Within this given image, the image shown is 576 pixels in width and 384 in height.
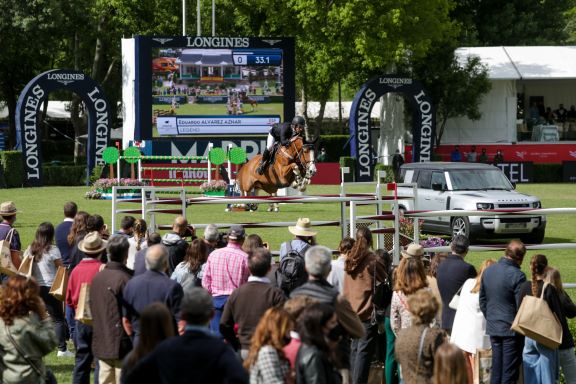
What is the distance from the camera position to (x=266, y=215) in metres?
27.6

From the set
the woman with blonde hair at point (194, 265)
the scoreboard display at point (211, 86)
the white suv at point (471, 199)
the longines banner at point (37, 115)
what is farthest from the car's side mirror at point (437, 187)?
the longines banner at point (37, 115)

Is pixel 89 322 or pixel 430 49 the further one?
pixel 430 49

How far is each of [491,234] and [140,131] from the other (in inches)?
705

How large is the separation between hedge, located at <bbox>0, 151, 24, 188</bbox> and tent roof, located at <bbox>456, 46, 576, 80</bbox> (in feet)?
80.7

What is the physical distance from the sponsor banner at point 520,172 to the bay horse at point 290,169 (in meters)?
23.9

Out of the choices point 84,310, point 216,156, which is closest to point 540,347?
point 84,310

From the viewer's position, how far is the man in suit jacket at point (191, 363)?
6.23 m

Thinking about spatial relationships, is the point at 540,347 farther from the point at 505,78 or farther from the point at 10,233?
the point at 505,78

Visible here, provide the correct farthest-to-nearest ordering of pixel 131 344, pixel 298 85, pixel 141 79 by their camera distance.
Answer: pixel 298 85
pixel 141 79
pixel 131 344

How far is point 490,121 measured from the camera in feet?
181

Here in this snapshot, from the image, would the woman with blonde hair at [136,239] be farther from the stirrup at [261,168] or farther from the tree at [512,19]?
the tree at [512,19]

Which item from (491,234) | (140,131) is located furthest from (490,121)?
(491,234)

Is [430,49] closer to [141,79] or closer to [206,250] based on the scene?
[141,79]

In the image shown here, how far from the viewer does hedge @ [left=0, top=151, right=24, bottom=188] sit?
38.7 meters
